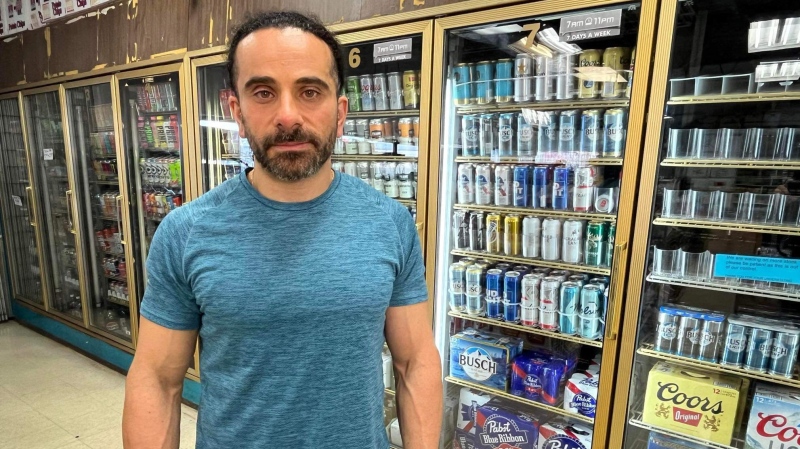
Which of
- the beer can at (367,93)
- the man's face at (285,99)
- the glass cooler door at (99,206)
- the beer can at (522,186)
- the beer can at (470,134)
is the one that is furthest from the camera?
the glass cooler door at (99,206)

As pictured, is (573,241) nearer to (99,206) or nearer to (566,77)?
(566,77)

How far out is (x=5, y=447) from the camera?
2.82 metres

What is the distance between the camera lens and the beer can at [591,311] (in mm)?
1998

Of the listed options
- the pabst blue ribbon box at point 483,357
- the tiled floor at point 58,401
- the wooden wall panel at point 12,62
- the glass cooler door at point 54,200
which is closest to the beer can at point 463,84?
the pabst blue ribbon box at point 483,357

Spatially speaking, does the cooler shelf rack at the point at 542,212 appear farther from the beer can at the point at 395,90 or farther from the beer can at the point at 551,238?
the beer can at the point at 395,90

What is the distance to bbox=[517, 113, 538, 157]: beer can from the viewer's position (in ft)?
7.00

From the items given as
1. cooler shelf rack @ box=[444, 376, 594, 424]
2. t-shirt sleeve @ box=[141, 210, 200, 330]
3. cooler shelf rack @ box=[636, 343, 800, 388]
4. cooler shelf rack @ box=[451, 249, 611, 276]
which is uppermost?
t-shirt sleeve @ box=[141, 210, 200, 330]

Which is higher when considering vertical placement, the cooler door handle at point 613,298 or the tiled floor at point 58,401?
the cooler door handle at point 613,298

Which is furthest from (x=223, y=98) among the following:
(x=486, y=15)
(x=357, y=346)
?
(x=357, y=346)

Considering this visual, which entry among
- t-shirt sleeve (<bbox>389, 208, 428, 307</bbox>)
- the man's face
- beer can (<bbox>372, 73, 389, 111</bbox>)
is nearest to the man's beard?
the man's face

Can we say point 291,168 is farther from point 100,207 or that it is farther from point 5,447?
point 100,207

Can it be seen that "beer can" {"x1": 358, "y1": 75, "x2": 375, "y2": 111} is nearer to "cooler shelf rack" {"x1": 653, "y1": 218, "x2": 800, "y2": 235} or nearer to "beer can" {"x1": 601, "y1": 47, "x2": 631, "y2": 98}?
"beer can" {"x1": 601, "y1": 47, "x2": 631, "y2": 98}

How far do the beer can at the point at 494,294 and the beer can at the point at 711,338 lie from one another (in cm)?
82

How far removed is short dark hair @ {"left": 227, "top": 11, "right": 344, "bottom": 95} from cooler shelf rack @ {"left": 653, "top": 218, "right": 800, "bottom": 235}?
1.34 m
